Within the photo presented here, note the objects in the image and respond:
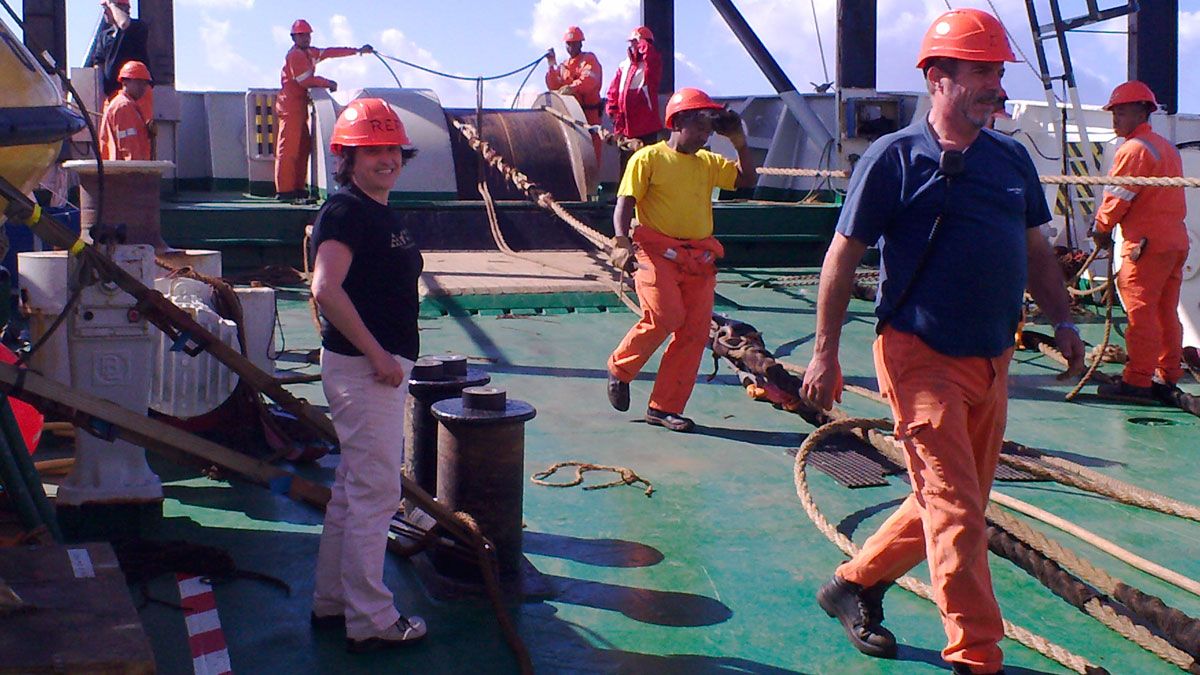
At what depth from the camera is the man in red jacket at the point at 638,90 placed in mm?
13414

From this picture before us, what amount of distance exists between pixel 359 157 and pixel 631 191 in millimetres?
2960

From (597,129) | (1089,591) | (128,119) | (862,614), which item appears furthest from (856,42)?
(862,614)

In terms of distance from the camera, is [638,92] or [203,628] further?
[638,92]

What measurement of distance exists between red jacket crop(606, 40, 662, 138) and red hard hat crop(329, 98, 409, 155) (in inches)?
392

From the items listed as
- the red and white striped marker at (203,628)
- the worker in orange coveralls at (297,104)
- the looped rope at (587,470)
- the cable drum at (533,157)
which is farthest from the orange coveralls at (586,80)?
the red and white striped marker at (203,628)

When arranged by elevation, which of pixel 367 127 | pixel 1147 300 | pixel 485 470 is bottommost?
pixel 485 470

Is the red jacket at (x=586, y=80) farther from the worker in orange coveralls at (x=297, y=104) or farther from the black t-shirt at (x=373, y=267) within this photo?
Answer: the black t-shirt at (x=373, y=267)

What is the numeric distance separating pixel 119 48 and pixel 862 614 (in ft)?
41.3

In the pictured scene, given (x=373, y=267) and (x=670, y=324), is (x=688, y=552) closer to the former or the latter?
(x=373, y=267)

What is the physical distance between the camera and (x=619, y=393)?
671cm

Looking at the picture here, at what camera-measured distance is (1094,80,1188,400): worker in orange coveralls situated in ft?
24.3

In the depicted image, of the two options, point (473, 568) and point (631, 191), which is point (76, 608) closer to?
point (473, 568)

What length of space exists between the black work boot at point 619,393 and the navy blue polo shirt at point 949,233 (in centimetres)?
326

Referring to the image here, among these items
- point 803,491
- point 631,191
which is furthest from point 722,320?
point 803,491
